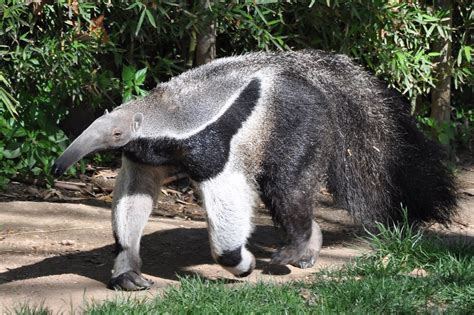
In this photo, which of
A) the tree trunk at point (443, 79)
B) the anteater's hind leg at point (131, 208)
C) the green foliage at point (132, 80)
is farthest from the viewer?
the tree trunk at point (443, 79)

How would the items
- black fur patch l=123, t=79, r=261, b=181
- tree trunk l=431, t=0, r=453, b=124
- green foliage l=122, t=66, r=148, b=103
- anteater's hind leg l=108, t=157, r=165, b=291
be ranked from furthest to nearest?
1. tree trunk l=431, t=0, r=453, b=124
2. green foliage l=122, t=66, r=148, b=103
3. anteater's hind leg l=108, t=157, r=165, b=291
4. black fur patch l=123, t=79, r=261, b=181

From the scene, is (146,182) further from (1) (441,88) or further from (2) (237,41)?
(1) (441,88)

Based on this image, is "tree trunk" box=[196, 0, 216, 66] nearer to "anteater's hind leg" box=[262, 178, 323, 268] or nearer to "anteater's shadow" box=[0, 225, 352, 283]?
"anteater's shadow" box=[0, 225, 352, 283]

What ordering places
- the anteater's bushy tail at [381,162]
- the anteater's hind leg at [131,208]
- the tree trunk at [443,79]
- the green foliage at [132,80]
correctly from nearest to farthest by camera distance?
the anteater's hind leg at [131,208] < the anteater's bushy tail at [381,162] < the green foliage at [132,80] < the tree trunk at [443,79]

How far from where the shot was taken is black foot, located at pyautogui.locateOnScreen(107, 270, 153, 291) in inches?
227

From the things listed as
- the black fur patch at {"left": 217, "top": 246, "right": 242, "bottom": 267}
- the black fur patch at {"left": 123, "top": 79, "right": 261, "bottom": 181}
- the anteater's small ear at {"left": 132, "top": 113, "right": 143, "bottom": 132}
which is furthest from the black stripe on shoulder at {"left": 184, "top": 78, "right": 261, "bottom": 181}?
the black fur patch at {"left": 217, "top": 246, "right": 242, "bottom": 267}

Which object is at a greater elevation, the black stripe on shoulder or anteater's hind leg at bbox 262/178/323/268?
the black stripe on shoulder

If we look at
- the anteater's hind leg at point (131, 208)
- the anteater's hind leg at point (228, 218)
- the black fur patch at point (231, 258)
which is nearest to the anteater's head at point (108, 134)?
the anteater's hind leg at point (131, 208)

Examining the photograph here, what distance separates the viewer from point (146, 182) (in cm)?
607

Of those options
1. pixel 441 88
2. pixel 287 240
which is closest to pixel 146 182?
pixel 287 240

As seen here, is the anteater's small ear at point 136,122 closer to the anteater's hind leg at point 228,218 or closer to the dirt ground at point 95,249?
the anteater's hind leg at point 228,218

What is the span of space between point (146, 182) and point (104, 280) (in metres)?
0.71

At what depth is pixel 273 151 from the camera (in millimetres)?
6145

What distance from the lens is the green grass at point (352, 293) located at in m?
5.05
